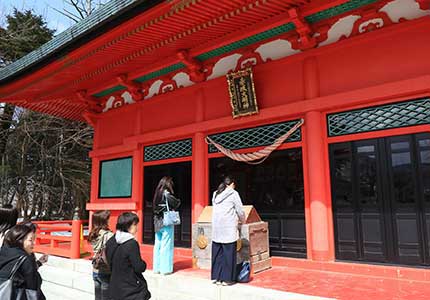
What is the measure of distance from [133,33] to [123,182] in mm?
4081

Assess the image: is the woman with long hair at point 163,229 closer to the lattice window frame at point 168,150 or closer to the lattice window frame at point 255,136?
the lattice window frame at point 255,136

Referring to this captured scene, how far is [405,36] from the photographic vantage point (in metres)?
4.93

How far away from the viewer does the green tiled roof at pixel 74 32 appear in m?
5.14

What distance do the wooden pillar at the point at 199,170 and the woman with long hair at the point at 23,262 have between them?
14.0 ft

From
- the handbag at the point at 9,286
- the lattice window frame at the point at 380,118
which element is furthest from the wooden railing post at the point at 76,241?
the lattice window frame at the point at 380,118

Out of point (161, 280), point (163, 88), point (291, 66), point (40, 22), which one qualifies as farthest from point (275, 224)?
point (40, 22)

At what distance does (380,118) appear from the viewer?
503cm

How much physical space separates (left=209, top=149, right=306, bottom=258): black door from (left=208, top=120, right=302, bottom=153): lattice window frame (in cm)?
27

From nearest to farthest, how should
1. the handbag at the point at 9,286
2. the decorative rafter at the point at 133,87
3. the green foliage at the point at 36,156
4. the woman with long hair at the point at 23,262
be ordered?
the handbag at the point at 9,286, the woman with long hair at the point at 23,262, the decorative rafter at the point at 133,87, the green foliage at the point at 36,156

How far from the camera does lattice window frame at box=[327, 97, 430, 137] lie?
4.76 m

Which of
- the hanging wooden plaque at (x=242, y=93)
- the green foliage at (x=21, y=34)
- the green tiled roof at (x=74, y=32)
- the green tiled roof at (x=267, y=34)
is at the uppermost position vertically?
the green foliage at (x=21, y=34)

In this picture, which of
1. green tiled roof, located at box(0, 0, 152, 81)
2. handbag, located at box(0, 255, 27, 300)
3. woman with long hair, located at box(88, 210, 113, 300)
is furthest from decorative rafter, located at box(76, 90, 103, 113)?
handbag, located at box(0, 255, 27, 300)

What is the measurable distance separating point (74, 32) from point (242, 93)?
309cm

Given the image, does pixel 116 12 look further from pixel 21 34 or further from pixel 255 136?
pixel 21 34
